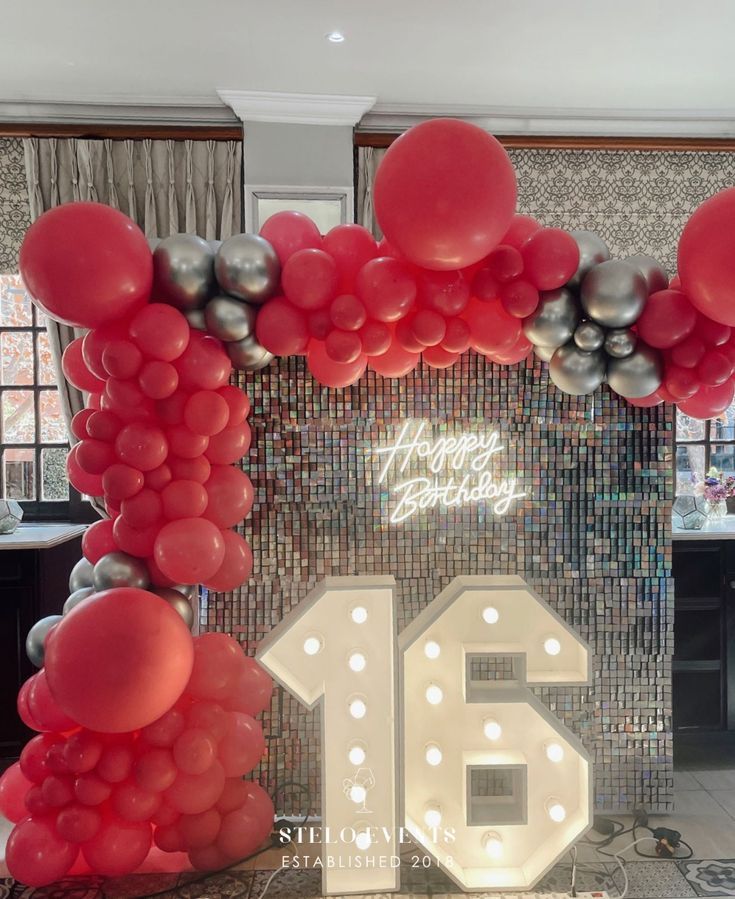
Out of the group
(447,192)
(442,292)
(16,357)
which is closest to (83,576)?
(442,292)

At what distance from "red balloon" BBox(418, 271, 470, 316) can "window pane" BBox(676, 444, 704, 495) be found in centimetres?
266

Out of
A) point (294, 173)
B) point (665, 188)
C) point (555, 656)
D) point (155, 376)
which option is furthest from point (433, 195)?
point (665, 188)

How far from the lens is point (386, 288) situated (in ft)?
5.99

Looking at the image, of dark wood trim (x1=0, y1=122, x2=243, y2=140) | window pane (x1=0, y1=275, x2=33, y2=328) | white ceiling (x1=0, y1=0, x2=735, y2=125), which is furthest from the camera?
window pane (x1=0, y1=275, x2=33, y2=328)

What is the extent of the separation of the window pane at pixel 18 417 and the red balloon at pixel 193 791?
2532 millimetres

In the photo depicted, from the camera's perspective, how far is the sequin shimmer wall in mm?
2379

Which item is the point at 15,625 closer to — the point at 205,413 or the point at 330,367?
the point at 205,413

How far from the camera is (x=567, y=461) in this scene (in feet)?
7.98

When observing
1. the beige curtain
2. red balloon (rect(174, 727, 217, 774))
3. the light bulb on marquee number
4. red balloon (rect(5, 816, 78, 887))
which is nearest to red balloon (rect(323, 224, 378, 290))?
the light bulb on marquee number

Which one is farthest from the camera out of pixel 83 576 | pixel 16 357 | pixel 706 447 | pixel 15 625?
pixel 706 447

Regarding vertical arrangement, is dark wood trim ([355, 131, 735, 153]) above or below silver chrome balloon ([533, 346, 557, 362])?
above

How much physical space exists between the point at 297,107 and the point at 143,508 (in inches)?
96.4

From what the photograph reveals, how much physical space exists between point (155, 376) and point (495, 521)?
1.30 metres

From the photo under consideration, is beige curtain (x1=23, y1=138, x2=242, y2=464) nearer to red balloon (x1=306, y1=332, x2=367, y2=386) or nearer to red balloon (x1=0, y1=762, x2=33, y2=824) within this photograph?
red balloon (x1=306, y1=332, x2=367, y2=386)
